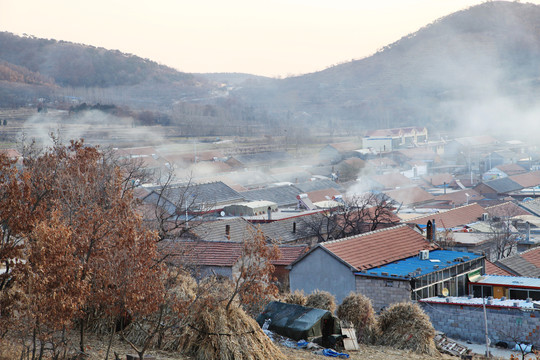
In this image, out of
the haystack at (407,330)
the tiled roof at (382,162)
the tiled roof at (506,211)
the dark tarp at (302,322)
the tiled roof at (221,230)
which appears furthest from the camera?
the tiled roof at (382,162)

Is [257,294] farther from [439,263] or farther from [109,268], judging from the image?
[439,263]

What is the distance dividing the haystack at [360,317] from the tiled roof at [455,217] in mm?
17278

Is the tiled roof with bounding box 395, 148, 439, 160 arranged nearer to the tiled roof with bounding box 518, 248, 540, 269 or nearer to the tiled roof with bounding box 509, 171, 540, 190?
the tiled roof with bounding box 509, 171, 540, 190

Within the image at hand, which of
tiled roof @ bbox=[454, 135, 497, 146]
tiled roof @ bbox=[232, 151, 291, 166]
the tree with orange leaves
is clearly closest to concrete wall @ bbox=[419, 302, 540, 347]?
the tree with orange leaves

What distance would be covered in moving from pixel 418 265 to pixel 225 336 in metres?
9.01

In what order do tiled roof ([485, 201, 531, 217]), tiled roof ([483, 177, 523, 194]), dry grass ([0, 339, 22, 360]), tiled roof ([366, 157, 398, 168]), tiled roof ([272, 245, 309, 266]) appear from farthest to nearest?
tiled roof ([366, 157, 398, 168]), tiled roof ([483, 177, 523, 194]), tiled roof ([485, 201, 531, 217]), tiled roof ([272, 245, 309, 266]), dry grass ([0, 339, 22, 360])

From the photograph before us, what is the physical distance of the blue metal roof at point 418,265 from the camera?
50.9 ft

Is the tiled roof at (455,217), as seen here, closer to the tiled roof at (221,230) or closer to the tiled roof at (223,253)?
the tiled roof at (221,230)

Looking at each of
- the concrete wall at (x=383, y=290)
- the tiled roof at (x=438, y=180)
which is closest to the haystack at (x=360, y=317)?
the concrete wall at (x=383, y=290)

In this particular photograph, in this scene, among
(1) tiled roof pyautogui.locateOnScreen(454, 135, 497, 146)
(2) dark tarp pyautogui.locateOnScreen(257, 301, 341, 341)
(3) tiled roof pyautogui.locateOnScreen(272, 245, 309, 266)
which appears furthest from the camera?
(1) tiled roof pyautogui.locateOnScreen(454, 135, 497, 146)

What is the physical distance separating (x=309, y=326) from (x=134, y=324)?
286 centimetres

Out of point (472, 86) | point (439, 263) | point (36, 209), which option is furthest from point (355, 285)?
point (472, 86)

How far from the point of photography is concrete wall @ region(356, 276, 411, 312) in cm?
1520

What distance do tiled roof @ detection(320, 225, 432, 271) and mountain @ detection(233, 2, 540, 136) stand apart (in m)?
104
